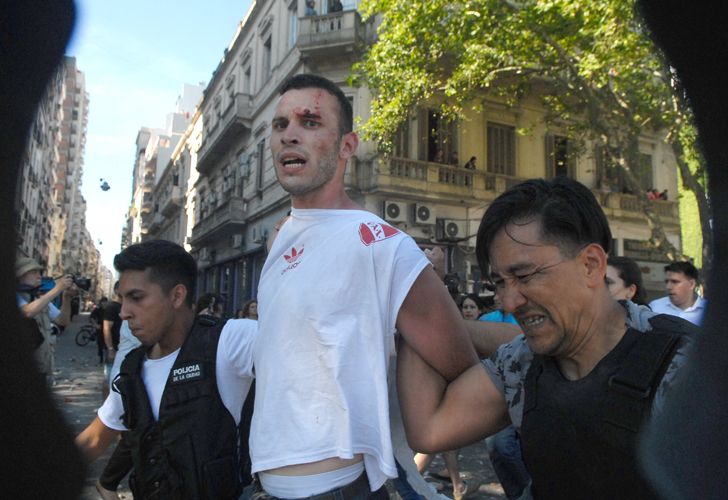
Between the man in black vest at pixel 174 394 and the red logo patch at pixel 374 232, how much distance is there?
83cm

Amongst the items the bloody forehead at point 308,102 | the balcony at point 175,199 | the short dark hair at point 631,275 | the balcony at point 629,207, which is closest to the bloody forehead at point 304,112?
the bloody forehead at point 308,102

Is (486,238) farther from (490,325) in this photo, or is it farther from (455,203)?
(455,203)

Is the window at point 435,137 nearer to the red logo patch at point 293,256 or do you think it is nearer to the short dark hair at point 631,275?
the short dark hair at point 631,275

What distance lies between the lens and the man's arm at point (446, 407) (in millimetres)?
1413

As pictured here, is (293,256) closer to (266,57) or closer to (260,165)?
(260,165)

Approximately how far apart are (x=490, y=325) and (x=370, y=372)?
1.54 ft

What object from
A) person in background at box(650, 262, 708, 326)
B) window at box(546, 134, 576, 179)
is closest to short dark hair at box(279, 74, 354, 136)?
person in background at box(650, 262, 708, 326)

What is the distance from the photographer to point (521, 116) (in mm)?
16391

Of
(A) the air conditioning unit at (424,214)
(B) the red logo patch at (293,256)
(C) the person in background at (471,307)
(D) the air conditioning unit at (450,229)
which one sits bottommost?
(C) the person in background at (471,307)

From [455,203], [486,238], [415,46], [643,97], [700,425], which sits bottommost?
[700,425]

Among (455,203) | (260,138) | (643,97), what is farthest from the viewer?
(260,138)

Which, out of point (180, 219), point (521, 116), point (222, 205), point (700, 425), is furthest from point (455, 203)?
point (180, 219)

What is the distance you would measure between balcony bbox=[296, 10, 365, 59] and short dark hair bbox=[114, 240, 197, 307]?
1283cm

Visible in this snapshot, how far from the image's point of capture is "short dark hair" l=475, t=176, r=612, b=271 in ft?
→ 4.47
